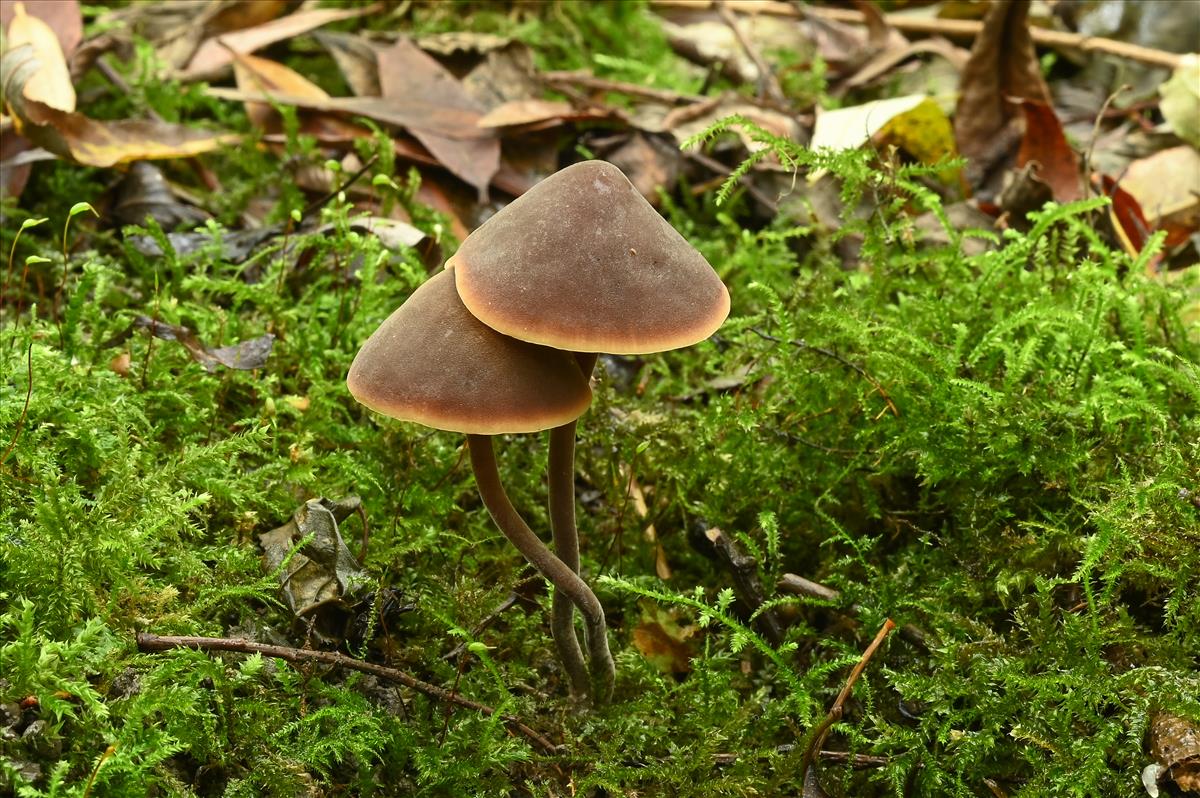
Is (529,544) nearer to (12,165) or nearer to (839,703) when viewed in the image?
(839,703)

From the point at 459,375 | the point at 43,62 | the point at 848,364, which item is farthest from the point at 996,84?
the point at 43,62

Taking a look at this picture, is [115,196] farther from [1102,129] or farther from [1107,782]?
[1102,129]

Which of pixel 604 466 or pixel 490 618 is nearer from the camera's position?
pixel 490 618

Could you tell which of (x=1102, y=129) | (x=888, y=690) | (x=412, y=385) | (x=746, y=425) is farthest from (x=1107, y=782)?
(x=1102, y=129)

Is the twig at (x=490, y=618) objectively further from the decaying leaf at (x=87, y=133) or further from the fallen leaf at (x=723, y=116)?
the fallen leaf at (x=723, y=116)

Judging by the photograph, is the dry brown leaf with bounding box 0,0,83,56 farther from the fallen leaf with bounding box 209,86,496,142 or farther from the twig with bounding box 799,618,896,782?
the twig with bounding box 799,618,896,782

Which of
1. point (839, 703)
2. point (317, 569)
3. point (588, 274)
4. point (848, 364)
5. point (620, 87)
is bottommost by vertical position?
point (839, 703)

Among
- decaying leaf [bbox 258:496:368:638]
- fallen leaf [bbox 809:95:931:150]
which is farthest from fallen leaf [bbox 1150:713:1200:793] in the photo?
fallen leaf [bbox 809:95:931:150]
